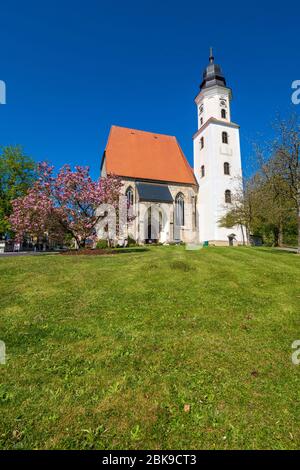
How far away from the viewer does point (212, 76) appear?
36.6 meters

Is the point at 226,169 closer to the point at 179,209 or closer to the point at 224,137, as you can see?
the point at 224,137

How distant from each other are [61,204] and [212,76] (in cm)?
3501

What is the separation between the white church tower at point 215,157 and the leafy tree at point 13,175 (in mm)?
25083

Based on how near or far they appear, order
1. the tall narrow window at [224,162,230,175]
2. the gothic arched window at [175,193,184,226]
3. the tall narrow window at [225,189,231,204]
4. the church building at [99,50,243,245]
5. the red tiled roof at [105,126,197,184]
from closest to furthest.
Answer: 1. the church building at [99,50,243,245]
2. the red tiled roof at [105,126,197,184]
3. the tall narrow window at [225,189,231,204]
4. the gothic arched window at [175,193,184,226]
5. the tall narrow window at [224,162,230,175]

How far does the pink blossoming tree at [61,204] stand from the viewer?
13.3m

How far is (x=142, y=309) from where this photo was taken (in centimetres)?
518

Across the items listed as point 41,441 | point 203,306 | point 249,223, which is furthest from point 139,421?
point 249,223

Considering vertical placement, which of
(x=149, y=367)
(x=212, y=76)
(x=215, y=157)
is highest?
(x=212, y=76)

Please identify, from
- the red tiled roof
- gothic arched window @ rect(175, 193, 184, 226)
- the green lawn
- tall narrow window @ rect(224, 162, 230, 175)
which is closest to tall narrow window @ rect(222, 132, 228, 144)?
tall narrow window @ rect(224, 162, 230, 175)

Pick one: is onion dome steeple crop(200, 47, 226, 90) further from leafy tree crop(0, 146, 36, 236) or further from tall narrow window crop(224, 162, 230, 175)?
leafy tree crop(0, 146, 36, 236)

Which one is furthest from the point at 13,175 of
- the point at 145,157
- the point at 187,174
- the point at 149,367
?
the point at 149,367

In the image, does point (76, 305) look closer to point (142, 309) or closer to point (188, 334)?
point (142, 309)

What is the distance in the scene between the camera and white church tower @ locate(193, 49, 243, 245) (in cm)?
3303

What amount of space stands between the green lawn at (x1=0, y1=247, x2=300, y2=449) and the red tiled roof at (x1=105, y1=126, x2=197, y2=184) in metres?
27.8
